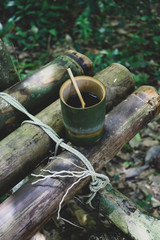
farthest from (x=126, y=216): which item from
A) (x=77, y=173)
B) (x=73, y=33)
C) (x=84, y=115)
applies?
(x=73, y=33)

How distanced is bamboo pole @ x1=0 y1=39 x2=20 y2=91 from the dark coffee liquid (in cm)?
79

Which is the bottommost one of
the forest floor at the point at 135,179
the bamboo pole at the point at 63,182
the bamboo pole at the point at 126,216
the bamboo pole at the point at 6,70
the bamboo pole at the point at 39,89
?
the forest floor at the point at 135,179

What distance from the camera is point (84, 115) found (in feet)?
4.57

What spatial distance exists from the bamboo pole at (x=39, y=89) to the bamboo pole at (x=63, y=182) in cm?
55

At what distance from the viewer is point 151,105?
1.85 m

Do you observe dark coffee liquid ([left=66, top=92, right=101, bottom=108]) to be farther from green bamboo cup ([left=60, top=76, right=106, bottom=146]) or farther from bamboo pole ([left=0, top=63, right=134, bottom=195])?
bamboo pole ([left=0, top=63, right=134, bottom=195])

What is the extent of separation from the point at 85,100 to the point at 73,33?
3224 millimetres

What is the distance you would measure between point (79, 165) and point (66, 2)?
3.78 meters

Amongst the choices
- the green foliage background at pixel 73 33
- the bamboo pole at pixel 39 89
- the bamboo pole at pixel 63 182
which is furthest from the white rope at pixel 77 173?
the green foliage background at pixel 73 33

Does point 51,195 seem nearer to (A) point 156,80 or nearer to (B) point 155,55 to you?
(A) point 156,80

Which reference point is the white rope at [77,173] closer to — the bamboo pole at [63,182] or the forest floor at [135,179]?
the bamboo pole at [63,182]

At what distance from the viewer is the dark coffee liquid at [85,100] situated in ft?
5.07

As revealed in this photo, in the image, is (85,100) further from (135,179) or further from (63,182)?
(135,179)

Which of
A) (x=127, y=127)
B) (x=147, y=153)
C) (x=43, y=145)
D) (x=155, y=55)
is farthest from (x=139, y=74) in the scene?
(x=43, y=145)
